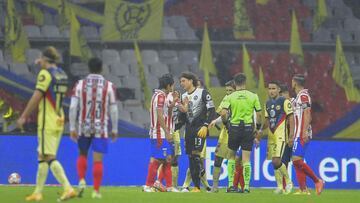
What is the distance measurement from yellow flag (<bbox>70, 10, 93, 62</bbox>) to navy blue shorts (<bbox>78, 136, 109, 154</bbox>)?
52.4 feet

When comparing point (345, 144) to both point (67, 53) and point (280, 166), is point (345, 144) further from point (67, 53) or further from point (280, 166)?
point (67, 53)

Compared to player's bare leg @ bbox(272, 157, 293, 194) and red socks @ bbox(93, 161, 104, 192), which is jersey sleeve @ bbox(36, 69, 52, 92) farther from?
player's bare leg @ bbox(272, 157, 293, 194)

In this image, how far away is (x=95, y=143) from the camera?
1126 cm

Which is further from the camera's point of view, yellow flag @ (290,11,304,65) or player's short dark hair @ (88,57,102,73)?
yellow flag @ (290,11,304,65)

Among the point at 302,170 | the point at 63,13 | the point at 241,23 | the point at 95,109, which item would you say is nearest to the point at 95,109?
the point at 95,109

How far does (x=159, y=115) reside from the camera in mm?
15203

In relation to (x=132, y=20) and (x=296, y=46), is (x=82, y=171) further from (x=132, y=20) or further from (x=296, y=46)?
(x=296, y=46)

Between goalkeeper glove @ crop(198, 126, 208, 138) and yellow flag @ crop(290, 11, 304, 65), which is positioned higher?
yellow flag @ crop(290, 11, 304, 65)

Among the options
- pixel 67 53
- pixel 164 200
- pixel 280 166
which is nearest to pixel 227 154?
pixel 280 166

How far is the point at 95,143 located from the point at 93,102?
53 centimetres

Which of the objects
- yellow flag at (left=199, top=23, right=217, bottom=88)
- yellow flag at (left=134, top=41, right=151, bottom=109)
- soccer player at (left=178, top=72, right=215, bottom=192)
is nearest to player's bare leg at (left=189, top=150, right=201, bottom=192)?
soccer player at (left=178, top=72, right=215, bottom=192)

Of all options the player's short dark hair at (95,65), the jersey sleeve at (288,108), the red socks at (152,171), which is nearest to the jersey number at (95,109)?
the player's short dark hair at (95,65)

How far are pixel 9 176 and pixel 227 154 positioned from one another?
6102 millimetres

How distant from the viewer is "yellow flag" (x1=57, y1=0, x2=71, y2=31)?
2773 cm
